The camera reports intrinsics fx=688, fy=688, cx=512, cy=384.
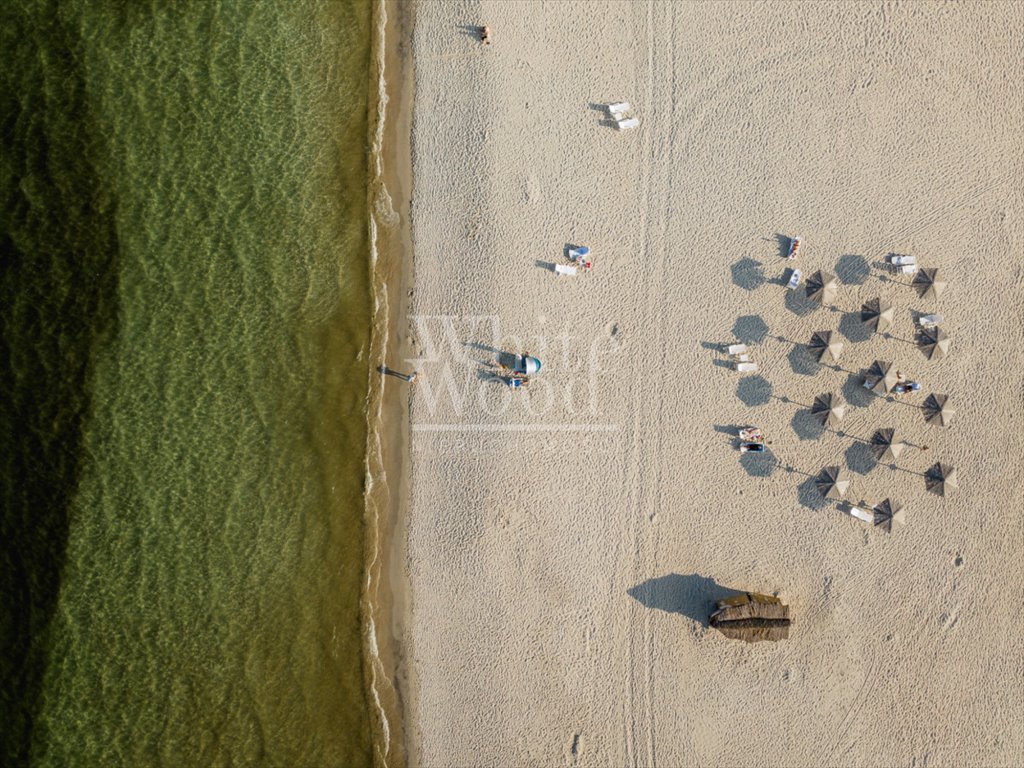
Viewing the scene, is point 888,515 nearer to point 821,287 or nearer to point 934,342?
point 934,342

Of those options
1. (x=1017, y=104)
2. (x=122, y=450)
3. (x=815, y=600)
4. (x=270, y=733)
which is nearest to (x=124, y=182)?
(x=122, y=450)

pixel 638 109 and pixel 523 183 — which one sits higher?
pixel 638 109

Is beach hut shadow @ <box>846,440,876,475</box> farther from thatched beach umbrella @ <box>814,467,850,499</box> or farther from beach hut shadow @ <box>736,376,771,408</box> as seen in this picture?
beach hut shadow @ <box>736,376,771,408</box>

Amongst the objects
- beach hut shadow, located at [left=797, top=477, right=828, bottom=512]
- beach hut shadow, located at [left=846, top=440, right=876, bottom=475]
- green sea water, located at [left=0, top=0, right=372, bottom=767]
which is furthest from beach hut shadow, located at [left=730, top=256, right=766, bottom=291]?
green sea water, located at [left=0, top=0, right=372, bottom=767]

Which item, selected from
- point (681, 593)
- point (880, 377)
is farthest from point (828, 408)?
point (681, 593)

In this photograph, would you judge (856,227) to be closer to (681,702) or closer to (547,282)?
(547,282)

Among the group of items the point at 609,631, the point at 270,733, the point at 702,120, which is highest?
the point at 702,120
